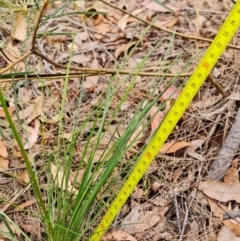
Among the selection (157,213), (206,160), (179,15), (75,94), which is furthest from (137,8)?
(157,213)

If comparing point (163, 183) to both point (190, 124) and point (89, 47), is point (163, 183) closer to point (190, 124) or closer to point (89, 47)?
point (190, 124)

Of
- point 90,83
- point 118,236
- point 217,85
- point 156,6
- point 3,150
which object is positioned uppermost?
point 156,6

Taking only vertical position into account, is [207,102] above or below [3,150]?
above

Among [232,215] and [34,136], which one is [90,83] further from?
[232,215]

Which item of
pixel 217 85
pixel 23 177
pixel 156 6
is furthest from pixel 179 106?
pixel 156 6

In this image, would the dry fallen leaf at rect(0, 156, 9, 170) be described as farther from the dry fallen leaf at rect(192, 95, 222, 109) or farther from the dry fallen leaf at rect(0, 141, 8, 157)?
the dry fallen leaf at rect(192, 95, 222, 109)

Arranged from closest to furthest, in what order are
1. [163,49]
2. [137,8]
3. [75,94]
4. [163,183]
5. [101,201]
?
[101,201], [163,183], [75,94], [163,49], [137,8]

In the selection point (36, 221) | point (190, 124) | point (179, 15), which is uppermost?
point (179, 15)
